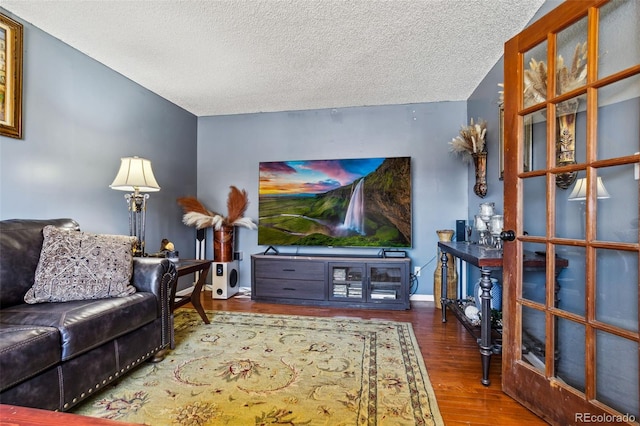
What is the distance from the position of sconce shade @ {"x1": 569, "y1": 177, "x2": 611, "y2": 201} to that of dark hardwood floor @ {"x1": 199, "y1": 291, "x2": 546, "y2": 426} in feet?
3.48

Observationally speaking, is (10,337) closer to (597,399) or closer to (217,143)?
(597,399)

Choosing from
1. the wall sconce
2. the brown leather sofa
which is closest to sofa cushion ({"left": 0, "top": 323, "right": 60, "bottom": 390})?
the brown leather sofa

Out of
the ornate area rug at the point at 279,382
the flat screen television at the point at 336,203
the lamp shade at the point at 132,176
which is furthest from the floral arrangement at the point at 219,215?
the ornate area rug at the point at 279,382

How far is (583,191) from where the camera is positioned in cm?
130

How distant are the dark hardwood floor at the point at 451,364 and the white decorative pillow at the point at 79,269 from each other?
1453 mm

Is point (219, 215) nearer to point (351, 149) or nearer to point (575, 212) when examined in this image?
point (351, 149)

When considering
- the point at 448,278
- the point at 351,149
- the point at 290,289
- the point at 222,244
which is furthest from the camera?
the point at 351,149

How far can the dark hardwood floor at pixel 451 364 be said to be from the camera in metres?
1.44

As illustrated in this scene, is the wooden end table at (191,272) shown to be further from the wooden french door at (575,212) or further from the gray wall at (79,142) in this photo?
the wooden french door at (575,212)

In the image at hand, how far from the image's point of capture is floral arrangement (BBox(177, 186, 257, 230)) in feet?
11.3

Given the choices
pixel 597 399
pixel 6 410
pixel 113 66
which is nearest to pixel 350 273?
pixel 597 399

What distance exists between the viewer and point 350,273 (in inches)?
129

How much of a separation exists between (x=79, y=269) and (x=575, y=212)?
8.48 feet

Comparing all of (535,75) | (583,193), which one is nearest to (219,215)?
(535,75)
